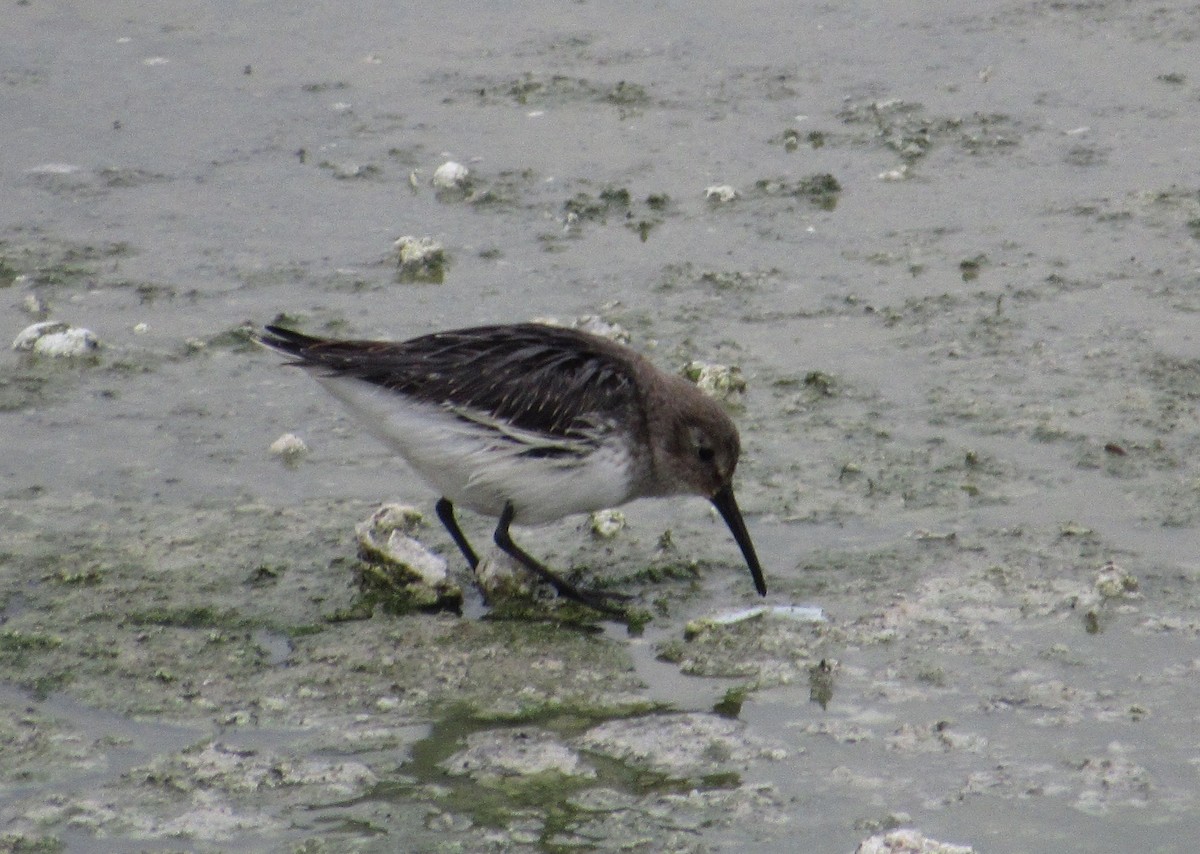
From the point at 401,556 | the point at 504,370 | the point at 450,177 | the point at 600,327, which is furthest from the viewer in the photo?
the point at 450,177

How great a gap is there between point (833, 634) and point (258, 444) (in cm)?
261

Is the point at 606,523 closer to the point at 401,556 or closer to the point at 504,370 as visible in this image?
the point at 504,370

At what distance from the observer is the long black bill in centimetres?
619

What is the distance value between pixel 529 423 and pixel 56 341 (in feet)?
9.07

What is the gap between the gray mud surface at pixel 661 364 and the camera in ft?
16.9

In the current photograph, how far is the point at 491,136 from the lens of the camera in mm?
10523

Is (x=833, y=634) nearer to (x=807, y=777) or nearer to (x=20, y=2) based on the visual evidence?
(x=807, y=777)

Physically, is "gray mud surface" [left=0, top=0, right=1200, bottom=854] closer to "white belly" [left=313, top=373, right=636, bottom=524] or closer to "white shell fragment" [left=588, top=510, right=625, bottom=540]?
"white shell fragment" [left=588, top=510, right=625, bottom=540]

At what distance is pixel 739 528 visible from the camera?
6.43 m

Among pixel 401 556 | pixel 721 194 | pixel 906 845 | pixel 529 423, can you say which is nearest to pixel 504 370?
pixel 529 423

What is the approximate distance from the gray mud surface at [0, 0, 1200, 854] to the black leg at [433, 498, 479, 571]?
0.35 feet

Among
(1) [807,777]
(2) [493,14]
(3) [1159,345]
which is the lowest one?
(1) [807,777]

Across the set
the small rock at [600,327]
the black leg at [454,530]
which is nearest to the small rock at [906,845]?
the black leg at [454,530]

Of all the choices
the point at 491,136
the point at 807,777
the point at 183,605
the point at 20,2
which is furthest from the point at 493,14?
the point at 807,777
